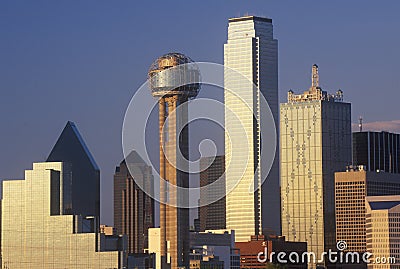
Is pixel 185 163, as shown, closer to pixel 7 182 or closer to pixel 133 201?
pixel 133 201

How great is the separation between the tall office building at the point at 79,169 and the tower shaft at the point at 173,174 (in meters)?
10.0

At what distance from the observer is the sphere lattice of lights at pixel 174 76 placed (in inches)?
6570

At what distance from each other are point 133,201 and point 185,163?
2514 cm

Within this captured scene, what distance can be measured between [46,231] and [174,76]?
154 ft

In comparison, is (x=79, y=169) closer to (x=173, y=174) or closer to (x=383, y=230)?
(x=173, y=174)

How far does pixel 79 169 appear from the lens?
157625 mm

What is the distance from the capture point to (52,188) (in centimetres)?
13138

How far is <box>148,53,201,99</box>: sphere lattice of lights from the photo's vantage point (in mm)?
166875

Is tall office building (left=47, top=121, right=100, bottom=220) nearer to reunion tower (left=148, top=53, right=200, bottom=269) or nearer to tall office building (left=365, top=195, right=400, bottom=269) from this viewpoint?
reunion tower (left=148, top=53, right=200, bottom=269)

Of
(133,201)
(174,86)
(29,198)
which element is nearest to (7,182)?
(29,198)

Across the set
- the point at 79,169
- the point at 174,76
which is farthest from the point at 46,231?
the point at 174,76

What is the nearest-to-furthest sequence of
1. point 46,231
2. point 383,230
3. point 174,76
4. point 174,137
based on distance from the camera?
point 46,231 → point 174,137 → point 174,76 → point 383,230

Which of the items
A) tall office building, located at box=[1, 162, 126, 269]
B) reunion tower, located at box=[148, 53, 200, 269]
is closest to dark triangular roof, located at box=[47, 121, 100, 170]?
reunion tower, located at box=[148, 53, 200, 269]

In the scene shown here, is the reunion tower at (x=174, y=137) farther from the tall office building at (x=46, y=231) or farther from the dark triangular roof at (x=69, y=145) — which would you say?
the tall office building at (x=46, y=231)
